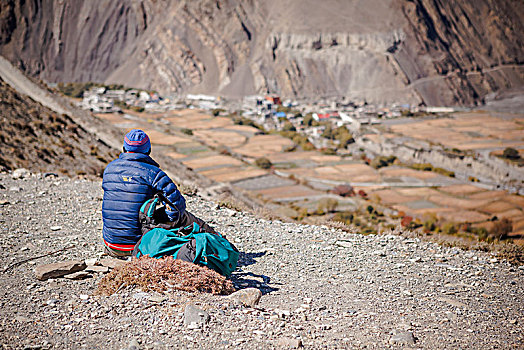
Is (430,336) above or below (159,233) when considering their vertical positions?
below

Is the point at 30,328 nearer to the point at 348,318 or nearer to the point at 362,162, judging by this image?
the point at 348,318

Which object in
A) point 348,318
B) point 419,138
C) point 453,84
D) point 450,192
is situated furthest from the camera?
point 453,84

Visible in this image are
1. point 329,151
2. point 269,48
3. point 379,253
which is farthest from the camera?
point 269,48

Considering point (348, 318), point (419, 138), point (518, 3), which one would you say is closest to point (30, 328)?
point (348, 318)

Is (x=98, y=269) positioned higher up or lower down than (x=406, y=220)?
higher up

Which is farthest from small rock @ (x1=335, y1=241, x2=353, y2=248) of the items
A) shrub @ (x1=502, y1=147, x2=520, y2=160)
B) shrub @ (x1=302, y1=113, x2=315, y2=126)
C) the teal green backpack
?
shrub @ (x1=302, y1=113, x2=315, y2=126)

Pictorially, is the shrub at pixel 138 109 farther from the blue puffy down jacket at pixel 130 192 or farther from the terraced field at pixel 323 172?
the blue puffy down jacket at pixel 130 192

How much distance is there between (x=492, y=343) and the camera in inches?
153

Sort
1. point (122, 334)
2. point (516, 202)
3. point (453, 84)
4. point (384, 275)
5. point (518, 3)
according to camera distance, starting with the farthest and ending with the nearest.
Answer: point (518, 3), point (453, 84), point (516, 202), point (384, 275), point (122, 334)

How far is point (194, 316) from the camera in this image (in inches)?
147

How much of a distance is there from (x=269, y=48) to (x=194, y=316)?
379ft

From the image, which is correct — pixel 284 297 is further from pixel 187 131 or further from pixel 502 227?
pixel 187 131

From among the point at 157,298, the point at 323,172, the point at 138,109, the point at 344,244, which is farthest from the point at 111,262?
the point at 138,109

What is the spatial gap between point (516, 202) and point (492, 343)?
37904 mm
